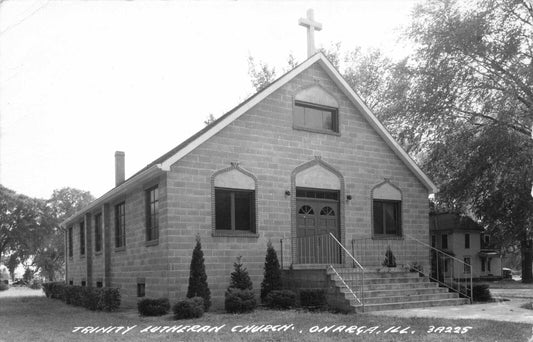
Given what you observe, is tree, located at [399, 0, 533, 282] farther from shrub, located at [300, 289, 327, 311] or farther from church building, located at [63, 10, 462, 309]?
shrub, located at [300, 289, 327, 311]

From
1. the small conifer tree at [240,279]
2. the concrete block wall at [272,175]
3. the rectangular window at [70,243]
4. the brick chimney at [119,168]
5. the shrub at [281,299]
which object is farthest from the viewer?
the rectangular window at [70,243]

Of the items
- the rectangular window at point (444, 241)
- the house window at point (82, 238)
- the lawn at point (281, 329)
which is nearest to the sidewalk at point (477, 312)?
the lawn at point (281, 329)

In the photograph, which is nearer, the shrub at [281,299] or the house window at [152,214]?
the shrub at [281,299]

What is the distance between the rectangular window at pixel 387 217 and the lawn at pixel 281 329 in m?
6.83

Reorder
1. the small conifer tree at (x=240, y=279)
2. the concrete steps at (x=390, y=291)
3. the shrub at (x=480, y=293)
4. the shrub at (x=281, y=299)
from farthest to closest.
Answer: the shrub at (x=480, y=293) → the small conifer tree at (x=240, y=279) → the shrub at (x=281, y=299) → the concrete steps at (x=390, y=291)

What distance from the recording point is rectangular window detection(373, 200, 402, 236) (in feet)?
67.7

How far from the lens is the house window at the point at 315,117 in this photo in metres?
19.3

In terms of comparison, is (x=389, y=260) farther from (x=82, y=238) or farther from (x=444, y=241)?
(x=444, y=241)

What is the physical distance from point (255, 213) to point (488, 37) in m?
14.2

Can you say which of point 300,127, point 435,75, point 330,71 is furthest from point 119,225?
point 435,75

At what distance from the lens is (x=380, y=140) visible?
68.5 feet

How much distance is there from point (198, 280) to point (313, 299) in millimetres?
3230

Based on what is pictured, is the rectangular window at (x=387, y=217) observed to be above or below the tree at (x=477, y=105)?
below

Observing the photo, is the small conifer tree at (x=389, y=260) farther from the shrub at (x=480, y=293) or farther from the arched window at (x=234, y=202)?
the arched window at (x=234, y=202)
